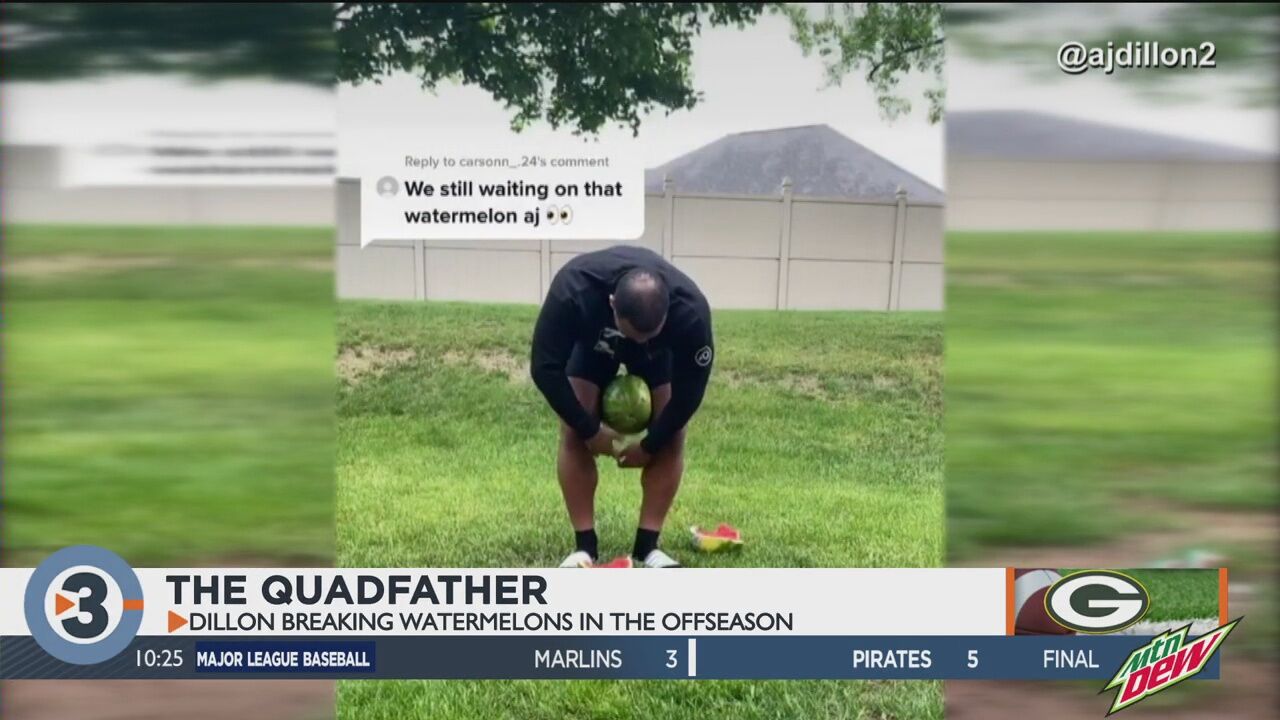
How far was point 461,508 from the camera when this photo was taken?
12.0 ft

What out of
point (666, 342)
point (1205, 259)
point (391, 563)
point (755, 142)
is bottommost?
point (391, 563)

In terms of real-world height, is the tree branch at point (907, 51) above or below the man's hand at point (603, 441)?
above

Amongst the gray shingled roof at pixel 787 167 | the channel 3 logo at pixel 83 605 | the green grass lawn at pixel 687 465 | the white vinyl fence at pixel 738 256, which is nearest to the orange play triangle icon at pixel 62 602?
the channel 3 logo at pixel 83 605

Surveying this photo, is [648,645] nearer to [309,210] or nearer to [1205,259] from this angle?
[309,210]

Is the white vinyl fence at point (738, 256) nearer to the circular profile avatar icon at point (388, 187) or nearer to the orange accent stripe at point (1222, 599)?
the circular profile avatar icon at point (388, 187)

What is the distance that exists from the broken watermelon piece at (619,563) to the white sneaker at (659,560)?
53 mm

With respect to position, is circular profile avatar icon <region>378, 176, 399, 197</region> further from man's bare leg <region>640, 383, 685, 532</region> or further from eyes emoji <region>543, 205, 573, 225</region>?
man's bare leg <region>640, 383, 685, 532</region>

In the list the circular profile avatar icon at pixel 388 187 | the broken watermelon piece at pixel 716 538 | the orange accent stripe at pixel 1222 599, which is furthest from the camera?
the broken watermelon piece at pixel 716 538

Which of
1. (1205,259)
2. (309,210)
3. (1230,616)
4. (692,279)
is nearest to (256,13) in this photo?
(309,210)

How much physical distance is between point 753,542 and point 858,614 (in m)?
0.40

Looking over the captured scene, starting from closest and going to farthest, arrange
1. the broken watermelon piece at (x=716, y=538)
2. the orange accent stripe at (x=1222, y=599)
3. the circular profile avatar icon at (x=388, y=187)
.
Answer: the circular profile avatar icon at (x=388, y=187) < the orange accent stripe at (x=1222, y=599) < the broken watermelon piece at (x=716, y=538)

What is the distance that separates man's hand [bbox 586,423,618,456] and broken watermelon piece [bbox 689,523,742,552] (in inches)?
15.2

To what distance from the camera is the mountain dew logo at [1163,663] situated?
3553 mm

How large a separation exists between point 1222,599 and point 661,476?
183cm
